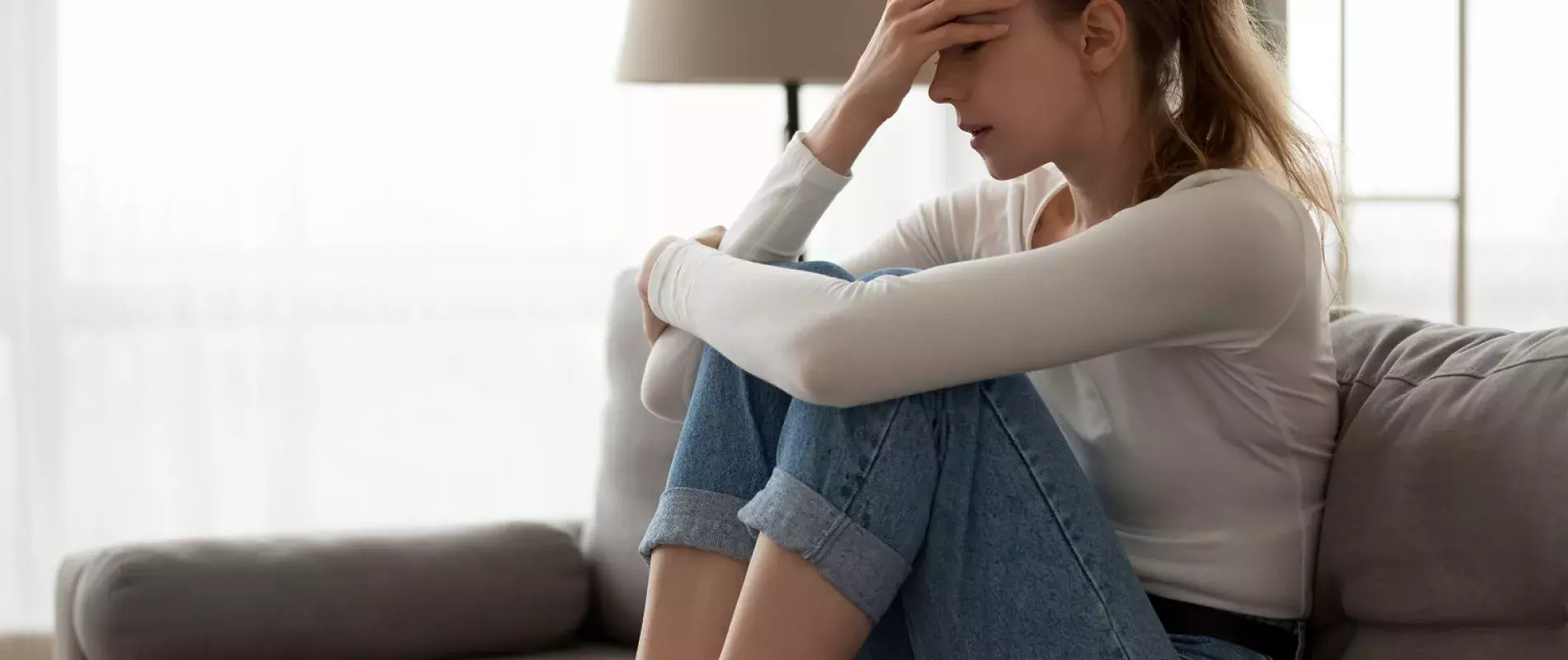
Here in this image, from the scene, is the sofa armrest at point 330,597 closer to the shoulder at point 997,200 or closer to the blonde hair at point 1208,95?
the shoulder at point 997,200

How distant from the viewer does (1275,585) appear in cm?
131

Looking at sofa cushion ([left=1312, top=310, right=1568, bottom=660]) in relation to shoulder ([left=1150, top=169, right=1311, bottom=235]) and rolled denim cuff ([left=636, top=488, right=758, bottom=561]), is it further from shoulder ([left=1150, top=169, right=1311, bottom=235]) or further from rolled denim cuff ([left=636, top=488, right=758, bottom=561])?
rolled denim cuff ([left=636, top=488, right=758, bottom=561])

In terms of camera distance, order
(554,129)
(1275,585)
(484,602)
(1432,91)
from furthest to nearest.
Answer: (554,129), (1432,91), (484,602), (1275,585)

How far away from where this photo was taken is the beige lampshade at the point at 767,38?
1990mm

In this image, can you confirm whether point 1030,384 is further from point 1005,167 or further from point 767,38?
point 767,38

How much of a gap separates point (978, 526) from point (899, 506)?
0.24ft

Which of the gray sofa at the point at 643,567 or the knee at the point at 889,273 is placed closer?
the gray sofa at the point at 643,567

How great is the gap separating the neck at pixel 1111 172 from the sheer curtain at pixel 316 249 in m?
1.81

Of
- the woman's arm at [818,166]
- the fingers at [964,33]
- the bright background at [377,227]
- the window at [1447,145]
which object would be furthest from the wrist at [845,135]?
the bright background at [377,227]

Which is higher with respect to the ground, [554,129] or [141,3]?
[141,3]

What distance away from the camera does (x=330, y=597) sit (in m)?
1.89

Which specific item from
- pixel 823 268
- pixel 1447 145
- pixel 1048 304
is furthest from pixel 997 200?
pixel 1447 145

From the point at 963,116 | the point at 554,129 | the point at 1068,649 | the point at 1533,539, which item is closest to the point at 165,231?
the point at 554,129

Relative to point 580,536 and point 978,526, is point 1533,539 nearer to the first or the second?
point 978,526
